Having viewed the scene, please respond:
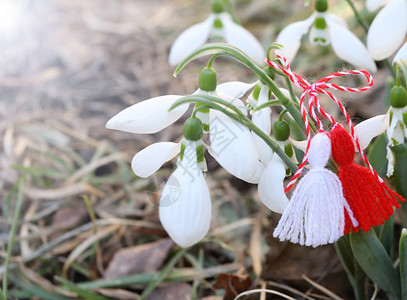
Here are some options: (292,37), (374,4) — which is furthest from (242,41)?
(374,4)

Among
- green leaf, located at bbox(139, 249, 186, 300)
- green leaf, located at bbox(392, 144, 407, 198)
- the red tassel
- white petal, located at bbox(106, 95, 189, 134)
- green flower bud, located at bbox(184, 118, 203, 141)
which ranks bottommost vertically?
green leaf, located at bbox(139, 249, 186, 300)

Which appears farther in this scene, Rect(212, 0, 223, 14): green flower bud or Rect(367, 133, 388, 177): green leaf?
Rect(212, 0, 223, 14): green flower bud

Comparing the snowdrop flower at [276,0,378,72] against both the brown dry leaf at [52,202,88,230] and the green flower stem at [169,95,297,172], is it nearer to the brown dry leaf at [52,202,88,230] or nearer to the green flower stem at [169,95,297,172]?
the green flower stem at [169,95,297,172]

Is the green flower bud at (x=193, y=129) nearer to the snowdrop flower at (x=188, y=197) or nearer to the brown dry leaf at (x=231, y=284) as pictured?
the snowdrop flower at (x=188, y=197)

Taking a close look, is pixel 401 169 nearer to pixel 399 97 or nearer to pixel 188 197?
pixel 399 97

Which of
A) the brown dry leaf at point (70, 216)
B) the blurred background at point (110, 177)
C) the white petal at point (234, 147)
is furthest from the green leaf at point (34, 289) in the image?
the white petal at point (234, 147)

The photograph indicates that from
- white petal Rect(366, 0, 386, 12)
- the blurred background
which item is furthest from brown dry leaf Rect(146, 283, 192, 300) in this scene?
white petal Rect(366, 0, 386, 12)

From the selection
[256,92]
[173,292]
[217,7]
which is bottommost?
[173,292]
